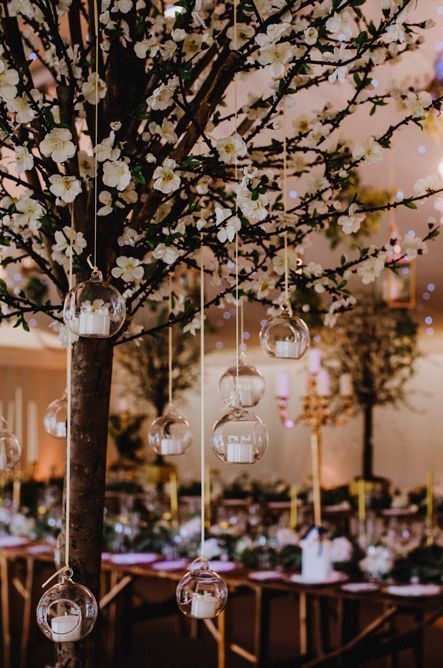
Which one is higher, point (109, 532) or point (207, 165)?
point (207, 165)

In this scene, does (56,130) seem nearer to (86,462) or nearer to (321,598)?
(86,462)

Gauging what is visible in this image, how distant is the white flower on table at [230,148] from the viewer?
5.30 feet

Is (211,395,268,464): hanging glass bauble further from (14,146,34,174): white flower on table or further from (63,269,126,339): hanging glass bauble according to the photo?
(14,146,34,174): white flower on table

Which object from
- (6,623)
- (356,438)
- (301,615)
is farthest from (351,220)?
(356,438)

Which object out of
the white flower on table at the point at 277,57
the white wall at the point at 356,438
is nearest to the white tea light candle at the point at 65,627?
the white flower on table at the point at 277,57

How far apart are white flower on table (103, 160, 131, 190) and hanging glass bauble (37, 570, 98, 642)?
28.8 inches

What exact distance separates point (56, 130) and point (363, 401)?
7.73 metres

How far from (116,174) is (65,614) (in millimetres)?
794

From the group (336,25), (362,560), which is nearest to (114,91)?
(336,25)

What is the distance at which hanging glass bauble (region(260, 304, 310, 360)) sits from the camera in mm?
1742

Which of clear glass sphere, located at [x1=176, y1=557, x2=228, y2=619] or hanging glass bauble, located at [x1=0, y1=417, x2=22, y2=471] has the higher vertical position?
hanging glass bauble, located at [x1=0, y1=417, x2=22, y2=471]

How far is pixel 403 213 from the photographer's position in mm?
6691

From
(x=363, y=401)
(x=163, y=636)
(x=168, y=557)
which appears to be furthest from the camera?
(x=363, y=401)

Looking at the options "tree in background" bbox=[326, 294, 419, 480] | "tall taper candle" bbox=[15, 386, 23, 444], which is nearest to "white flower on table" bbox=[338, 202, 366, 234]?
"tree in background" bbox=[326, 294, 419, 480]
